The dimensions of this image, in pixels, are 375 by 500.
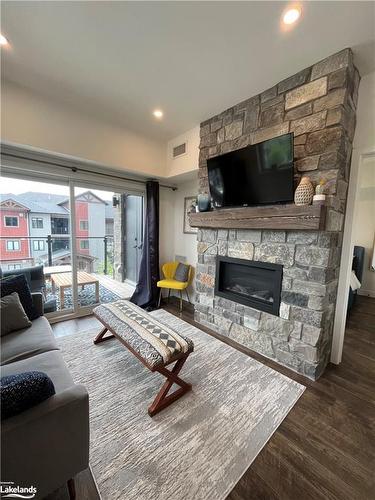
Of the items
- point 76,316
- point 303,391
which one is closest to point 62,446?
point 303,391

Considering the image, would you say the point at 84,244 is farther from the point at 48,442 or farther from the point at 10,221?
the point at 48,442

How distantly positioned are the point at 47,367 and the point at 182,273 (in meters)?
2.45

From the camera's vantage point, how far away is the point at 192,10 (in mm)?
1384

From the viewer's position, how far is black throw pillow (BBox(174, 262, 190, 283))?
3.57 m

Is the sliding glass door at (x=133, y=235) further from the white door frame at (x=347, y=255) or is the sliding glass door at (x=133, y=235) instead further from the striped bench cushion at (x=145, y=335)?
the white door frame at (x=347, y=255)

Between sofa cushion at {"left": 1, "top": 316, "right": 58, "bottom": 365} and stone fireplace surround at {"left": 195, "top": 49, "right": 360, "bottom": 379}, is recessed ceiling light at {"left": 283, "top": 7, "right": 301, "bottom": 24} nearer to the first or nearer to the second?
stone fireplace surround at {"left": 195, "top": 49, "right": 360, "bottom": 379}

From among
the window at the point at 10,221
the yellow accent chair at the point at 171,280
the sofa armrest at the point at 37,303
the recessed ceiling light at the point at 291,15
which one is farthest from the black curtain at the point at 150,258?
the recessed ceiling light at the point at 291,15

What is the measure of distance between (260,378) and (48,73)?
141 inches

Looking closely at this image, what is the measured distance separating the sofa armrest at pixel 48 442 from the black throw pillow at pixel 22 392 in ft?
0.08

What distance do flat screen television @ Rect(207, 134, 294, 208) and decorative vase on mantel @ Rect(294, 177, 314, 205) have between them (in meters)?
0.09

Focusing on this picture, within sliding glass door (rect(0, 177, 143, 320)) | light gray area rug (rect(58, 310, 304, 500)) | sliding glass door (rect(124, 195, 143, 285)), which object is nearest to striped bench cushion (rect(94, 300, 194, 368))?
light gray area rug (rect(58, 310, 304, 500))

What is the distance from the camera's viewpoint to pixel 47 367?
136 cm

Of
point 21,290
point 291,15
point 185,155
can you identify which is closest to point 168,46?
point 291,15

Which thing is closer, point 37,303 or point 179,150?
point 37,303
